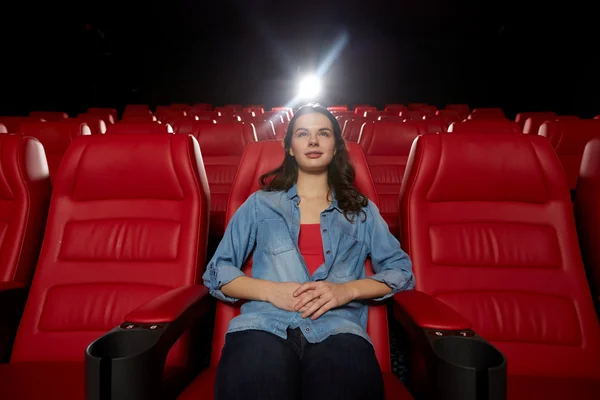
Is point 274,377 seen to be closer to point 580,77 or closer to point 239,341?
point 239,341

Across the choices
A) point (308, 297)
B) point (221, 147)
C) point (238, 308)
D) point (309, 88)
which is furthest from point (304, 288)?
point (309, 88)

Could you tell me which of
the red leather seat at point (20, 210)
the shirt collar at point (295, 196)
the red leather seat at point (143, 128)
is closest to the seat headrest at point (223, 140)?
the red leather seat at point (143, 128)

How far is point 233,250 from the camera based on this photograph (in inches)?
56.9

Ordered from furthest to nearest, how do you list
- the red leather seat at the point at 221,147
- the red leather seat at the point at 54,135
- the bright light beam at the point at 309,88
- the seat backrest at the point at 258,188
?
the bright light beam at the point at 309,88 → the red leather seat at the point at 221,147 → the red leather seat at the point at 54,135 → the seat backrest at the point at 258,188

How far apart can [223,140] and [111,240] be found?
2192 millimetres

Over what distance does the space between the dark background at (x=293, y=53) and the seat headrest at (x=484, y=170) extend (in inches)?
295

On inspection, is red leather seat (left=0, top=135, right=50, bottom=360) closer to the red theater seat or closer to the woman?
the woman

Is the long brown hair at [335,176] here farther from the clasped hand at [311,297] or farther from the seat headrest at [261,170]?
the clasped hand at [311,297]

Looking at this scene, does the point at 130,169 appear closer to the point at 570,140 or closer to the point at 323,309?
the point at 323,309

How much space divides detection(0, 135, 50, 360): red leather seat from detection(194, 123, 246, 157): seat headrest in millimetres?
1965

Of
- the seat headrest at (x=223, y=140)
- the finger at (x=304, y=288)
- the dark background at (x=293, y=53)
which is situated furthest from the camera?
the dark background at (x=293, y=53)

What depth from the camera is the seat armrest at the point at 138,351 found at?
84 cm

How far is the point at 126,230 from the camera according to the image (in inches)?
63.5

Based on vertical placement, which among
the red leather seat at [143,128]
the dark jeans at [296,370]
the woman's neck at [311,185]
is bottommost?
the dark jeans at [296,370]
